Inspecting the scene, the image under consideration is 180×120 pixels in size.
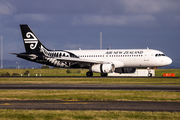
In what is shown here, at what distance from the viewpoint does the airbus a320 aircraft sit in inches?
2108

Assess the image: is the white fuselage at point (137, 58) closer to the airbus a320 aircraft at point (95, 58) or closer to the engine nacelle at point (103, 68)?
the airbus a320 aircraft at point (95, 58)

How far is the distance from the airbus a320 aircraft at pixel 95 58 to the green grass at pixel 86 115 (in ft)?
126

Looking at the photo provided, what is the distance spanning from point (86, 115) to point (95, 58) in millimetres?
42523

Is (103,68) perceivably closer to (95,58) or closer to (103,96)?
(95,58)

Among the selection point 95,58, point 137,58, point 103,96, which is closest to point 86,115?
point 103,96

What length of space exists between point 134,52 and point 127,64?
253cm

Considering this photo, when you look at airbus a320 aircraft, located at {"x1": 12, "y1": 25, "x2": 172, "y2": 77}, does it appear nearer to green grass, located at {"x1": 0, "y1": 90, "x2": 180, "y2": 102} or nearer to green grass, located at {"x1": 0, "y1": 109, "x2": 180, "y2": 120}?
green grass, located at {"x1": 0, "y1": 90, "x2": 180, "y2": 102}

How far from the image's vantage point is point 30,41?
2404 inches

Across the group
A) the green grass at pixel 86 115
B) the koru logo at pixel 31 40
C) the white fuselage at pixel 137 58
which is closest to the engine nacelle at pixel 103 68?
the white fuselage at pixel 137 58

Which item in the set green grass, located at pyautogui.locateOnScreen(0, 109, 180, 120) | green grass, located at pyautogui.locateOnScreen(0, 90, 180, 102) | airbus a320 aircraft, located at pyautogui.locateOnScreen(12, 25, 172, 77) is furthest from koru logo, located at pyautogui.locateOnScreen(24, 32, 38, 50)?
green grass, located at pyautogui.locateOnScreen(0, 109, 180, 120)

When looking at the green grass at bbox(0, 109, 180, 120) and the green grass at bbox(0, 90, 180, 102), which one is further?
the green grass at bbox(0, 90, 180, 102)

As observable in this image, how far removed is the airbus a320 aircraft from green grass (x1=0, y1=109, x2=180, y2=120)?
126ft

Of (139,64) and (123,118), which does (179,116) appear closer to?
(123,118)

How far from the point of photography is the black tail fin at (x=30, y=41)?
200 feet
